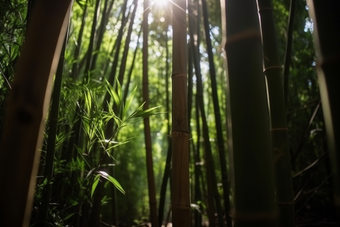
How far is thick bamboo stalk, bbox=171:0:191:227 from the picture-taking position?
2.90 feet

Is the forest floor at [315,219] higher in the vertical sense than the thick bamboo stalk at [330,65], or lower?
lower

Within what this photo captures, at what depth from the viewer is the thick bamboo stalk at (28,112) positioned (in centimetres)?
46

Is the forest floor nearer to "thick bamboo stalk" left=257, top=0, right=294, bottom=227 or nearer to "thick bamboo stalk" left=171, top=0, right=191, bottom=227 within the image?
"thick bamboo stalk" left=257, top=0, right=294, bottom=227

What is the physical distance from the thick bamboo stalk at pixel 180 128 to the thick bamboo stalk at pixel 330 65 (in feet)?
1.40

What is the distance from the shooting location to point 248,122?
653 mm

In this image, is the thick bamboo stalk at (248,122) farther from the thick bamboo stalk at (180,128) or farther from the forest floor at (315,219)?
the forest floor at (315,219)

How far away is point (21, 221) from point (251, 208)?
0.43 m

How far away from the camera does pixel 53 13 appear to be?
50cm

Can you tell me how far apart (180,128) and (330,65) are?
463mm

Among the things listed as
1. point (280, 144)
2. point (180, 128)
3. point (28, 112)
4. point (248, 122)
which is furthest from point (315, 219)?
point (28, 112)

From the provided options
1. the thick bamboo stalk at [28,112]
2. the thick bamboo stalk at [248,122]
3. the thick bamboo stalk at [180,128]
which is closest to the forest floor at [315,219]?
the thick bamboo stalk at [180,128]

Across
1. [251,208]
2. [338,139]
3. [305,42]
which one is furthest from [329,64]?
[305,42]

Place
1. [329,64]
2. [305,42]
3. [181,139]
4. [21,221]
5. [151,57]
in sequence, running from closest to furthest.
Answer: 1. [21,221]
2. [329,64]
3. [181,139]
4. [305,42]
5. [151,57]

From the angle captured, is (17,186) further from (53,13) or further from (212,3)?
(212,3)
